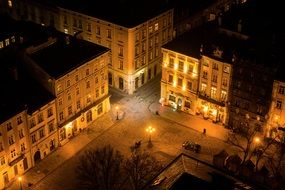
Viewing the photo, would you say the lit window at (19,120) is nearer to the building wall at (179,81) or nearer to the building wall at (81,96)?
→ the building wall at (81,96)

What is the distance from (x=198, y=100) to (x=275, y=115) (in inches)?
742

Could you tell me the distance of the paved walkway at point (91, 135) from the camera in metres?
103

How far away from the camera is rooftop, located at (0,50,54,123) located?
318 ft

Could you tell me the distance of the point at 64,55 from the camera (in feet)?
369

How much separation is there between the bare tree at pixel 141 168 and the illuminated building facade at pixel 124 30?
89.5 ft

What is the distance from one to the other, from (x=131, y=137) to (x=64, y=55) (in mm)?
22917

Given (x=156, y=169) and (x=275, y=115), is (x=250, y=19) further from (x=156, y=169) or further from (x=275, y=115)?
(x=156, y=169)

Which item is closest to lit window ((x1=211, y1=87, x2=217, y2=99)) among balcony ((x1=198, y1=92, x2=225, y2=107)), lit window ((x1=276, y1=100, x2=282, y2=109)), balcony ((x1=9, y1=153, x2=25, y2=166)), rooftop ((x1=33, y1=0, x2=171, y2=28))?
balcony ((x1=198, y1=92, x2=225, y2=107))

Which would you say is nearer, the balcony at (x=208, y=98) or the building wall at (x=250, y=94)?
the building wall at (x=250, y=94)

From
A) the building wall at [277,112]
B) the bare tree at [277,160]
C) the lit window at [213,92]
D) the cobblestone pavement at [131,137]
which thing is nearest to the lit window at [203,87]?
the lit window at [213,92]

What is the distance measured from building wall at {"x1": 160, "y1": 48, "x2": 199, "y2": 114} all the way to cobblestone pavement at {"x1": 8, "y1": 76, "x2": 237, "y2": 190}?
224 centimetres

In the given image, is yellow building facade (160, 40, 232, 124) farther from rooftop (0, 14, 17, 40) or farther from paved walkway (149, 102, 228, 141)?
rooftop (0, 14, 17, 40)

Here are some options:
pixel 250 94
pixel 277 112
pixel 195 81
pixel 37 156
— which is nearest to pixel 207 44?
pixel 195 81

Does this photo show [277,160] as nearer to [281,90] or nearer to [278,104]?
[278,104]
